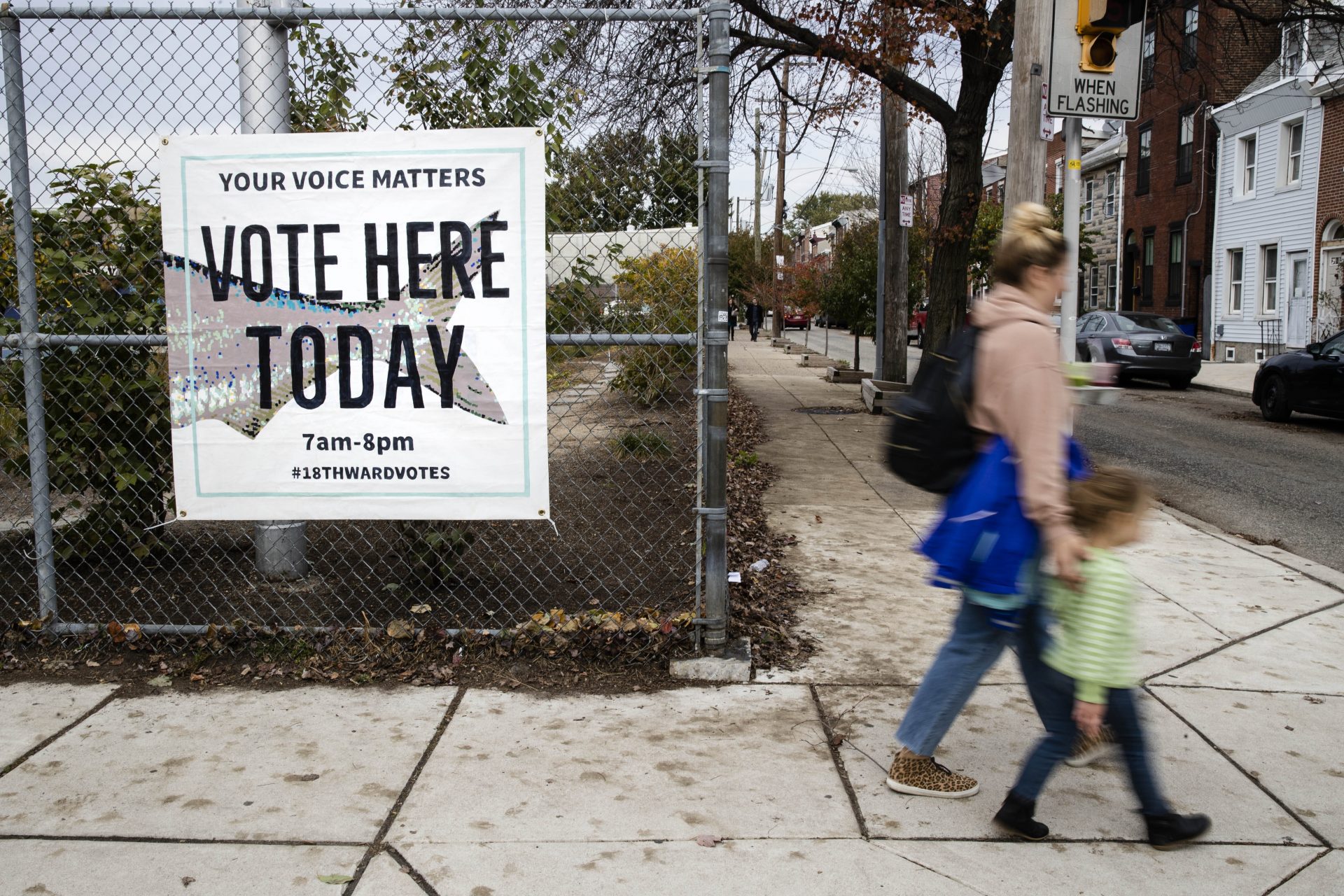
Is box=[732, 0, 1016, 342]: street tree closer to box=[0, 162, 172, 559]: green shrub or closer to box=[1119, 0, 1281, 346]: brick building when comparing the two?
box=[0, 162, 172, 559]: green shrub

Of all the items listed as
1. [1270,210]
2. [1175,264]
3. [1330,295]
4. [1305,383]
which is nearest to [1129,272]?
[1175,264]

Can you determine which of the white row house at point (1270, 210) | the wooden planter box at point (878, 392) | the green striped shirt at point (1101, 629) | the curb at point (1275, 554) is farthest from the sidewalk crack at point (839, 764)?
the white row house at point (1270, 210)

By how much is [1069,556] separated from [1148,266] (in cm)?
3442

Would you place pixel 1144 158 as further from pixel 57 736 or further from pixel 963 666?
pixel 57 736

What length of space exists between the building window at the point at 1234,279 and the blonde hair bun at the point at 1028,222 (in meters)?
28.7

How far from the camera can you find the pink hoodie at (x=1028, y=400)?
9.62 ft

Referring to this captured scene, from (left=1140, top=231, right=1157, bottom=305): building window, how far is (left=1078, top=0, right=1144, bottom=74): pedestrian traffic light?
97.5ft

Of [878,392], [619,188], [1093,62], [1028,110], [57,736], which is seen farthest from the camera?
[878,392]

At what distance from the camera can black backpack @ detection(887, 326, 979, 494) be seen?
3.14 meters

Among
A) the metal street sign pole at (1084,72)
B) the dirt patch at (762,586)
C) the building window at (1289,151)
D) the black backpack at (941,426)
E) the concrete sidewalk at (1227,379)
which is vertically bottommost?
the dirt patch at (762,586)

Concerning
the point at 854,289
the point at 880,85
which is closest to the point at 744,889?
the point at 880,85

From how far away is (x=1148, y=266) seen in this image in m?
33.9

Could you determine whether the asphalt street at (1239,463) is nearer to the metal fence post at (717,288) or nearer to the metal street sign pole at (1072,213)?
the metal street sign pole at (1072,213)

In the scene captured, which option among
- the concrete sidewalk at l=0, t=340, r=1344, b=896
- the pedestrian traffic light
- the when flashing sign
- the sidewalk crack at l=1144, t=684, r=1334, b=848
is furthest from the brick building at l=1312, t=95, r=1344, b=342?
the sidewalk crack at l=1144, t=684, r=1334, b=848
